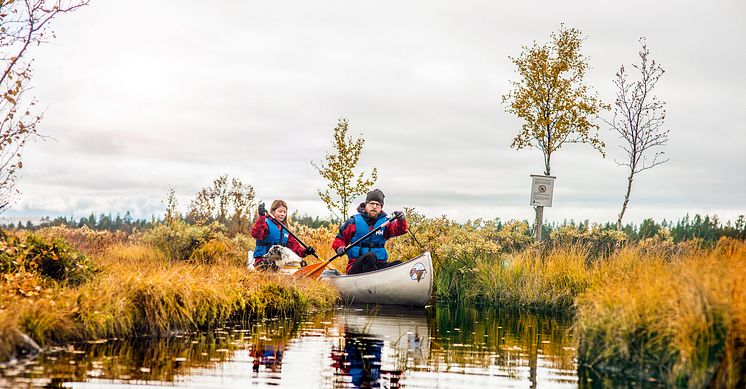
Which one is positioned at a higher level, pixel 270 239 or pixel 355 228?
pixel 355 228

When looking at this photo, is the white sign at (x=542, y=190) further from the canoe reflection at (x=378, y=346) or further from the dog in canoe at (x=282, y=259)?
the canoe reflection at (x=378, y=346)

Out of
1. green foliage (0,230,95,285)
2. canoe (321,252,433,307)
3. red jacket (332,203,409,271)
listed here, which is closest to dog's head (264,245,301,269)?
canoe (321,252,433,307)

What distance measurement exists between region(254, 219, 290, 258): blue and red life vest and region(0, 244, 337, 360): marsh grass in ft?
12.5

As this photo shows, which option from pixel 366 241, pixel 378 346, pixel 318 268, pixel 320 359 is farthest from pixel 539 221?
Answer: pixel 320 359

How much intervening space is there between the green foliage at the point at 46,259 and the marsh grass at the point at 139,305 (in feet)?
1.27

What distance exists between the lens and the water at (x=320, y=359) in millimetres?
9086

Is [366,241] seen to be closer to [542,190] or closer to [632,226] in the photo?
[542,190]

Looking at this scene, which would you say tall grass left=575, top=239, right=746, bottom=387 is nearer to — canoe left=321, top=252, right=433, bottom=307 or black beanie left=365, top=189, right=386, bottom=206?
canoe left=321, top=252, right=433, bottom=307

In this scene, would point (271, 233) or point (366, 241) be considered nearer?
point (366, 241)

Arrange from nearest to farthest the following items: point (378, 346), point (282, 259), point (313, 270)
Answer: point (378, 346), point (313, 270), point (282, 259)

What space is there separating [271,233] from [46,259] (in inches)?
277

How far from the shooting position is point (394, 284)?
757 inches

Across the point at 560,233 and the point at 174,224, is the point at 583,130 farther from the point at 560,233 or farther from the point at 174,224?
the point at 174,224

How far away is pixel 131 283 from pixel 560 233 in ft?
53.7
